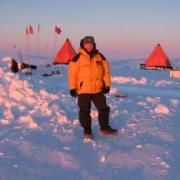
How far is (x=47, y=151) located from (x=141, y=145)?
137cm

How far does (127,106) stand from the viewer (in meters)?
9.57

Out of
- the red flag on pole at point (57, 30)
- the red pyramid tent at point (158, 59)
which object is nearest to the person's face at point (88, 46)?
the red flag on pole at point (57, 30)

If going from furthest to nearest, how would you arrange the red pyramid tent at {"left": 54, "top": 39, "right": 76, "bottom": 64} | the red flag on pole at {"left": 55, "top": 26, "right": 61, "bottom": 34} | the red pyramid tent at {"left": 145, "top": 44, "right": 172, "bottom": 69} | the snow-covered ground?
the red pyramid tent at {"left": 54, "top": 39, "right": 76, "bottom": 64}, the red pyramid tent at {"left": 145, "top": 44, "right": 172, "bottom": 69}, the red flag on pole at {"left": 55, "top": 26, "right": 61, "bottom": 34}, the snow-covered ground

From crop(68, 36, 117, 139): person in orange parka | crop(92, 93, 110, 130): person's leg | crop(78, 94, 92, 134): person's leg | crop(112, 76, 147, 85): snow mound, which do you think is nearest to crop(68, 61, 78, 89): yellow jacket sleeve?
crop(68, 36, 117, 139): person in orange parka

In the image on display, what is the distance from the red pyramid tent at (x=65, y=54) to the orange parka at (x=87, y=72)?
16.3m

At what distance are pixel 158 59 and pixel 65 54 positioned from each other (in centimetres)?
519

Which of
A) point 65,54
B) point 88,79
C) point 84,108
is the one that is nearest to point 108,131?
point 84,108

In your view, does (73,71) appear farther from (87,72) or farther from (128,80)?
(128,80)

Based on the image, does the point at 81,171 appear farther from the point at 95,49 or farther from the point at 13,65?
the point at 13,65

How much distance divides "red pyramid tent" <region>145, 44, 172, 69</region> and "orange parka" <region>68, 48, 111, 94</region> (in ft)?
53.8

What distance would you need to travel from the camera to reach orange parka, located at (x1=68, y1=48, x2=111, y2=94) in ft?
20.5

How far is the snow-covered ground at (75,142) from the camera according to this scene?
4645mm

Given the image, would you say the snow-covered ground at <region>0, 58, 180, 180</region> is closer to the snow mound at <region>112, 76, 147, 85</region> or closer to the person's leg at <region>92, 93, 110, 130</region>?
the person's leg at <region>92, 93, 110, 130</region>

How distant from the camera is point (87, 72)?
627 centimetres
